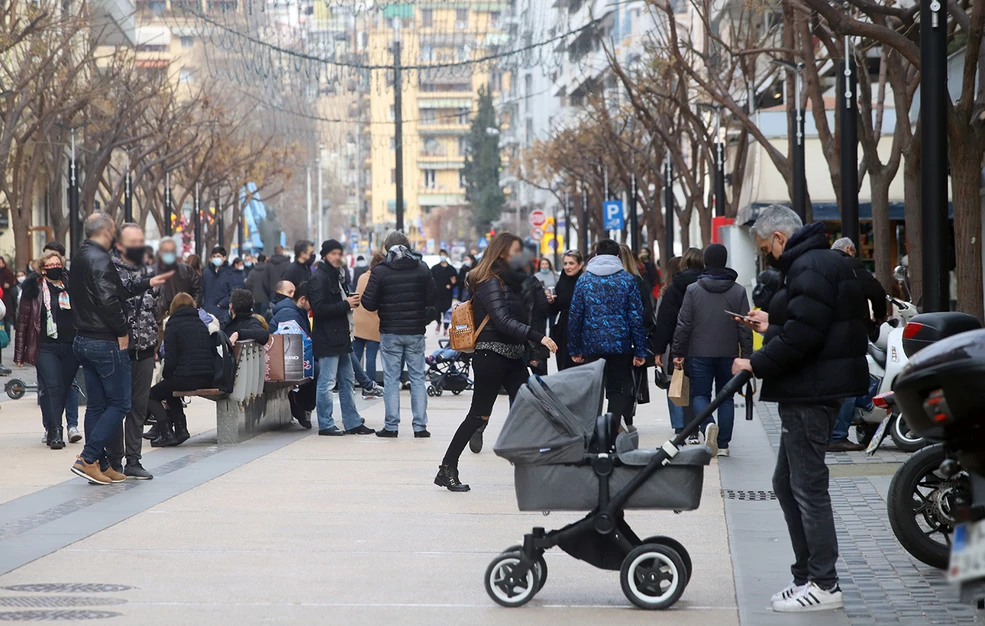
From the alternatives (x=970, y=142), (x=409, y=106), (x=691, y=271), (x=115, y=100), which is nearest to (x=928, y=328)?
(x=691, y=271)

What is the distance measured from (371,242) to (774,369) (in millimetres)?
141370

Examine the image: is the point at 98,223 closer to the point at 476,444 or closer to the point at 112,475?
the point at 112,475

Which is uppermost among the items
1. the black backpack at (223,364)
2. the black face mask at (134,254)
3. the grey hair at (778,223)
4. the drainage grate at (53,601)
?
the grey hair at (778,223)

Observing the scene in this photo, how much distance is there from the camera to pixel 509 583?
6.93 m

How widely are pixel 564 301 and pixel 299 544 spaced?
507cm

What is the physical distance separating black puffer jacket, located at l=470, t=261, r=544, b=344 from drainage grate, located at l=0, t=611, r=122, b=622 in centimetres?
442

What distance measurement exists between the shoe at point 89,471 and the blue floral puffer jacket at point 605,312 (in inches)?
134

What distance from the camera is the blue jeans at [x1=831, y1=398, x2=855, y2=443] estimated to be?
12859 millimetres

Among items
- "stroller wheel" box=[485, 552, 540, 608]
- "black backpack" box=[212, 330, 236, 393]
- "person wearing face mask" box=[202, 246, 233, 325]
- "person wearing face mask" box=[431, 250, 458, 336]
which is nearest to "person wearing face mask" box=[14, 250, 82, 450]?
"black backpack" box=[212, 330, 236, 393]

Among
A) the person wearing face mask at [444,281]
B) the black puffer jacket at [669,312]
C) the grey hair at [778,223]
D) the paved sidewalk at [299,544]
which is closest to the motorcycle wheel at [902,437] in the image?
the paved sidewalk at [299,544]

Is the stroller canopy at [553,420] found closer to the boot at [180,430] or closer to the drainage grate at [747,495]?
the drainage grate at [747,495]

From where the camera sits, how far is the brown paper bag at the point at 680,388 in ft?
42.4

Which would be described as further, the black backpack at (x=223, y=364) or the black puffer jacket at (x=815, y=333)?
the black backpack at (x=223, y=364)

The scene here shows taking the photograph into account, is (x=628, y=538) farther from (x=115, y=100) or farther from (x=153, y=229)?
(x=153, y=229)
